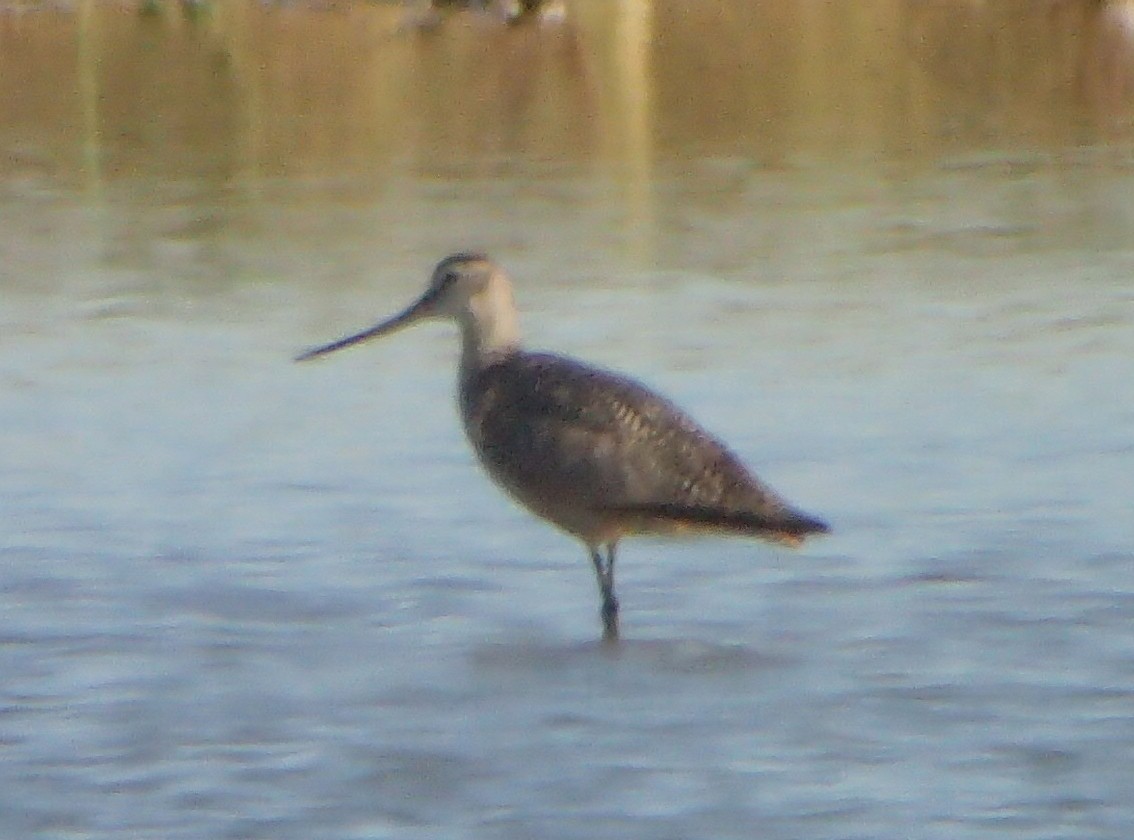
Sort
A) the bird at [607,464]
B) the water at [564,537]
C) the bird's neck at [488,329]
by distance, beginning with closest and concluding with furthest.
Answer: the water at [564,537] < the bird at [607,464] < the bird's neck at [488,329]

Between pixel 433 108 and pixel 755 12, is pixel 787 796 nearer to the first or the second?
pixel 433 108

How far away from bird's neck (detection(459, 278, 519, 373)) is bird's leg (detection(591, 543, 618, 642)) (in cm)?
67

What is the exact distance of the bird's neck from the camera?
279 inches

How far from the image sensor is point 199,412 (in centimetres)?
888

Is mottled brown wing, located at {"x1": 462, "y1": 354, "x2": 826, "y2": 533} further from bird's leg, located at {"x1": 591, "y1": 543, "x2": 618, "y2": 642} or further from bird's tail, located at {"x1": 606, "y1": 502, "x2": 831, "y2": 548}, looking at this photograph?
bird's leg, located at {"x1": 591, "y1": 543, "x2": 618, "y2": 642}

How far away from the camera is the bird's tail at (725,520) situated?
6141mm

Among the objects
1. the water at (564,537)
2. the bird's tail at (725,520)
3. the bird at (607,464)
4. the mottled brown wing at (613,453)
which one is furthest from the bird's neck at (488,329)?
the bird's tail at (725,520)

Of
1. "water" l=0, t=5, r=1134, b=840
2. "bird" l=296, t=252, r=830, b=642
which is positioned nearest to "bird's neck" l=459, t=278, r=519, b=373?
"bird" l=296, t=252, r=830, b=642

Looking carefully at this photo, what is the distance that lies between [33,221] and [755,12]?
40.7ft

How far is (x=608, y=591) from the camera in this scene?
6.44 m

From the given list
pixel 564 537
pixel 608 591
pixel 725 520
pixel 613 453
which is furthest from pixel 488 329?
pixel 725 520

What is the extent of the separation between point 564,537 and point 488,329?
62 centimetres

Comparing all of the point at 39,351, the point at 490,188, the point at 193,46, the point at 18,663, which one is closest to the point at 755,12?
the point at 193,46

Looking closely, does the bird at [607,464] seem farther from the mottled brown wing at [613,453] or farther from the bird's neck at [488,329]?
the bird's neck at [488,329]
